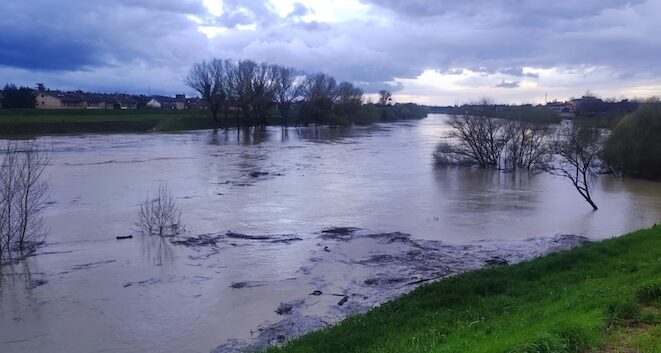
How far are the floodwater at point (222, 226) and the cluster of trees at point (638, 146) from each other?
6.19ft

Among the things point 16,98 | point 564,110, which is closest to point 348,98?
point 564,110

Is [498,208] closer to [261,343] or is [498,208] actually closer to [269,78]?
[261,343]

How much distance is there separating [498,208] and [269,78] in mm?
77260

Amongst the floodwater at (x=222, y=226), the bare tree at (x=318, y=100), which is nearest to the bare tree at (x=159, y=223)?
the floodwater at (x=222, y=226)

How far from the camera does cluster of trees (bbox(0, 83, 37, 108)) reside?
93062 mm

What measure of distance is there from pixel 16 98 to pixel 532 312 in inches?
4068

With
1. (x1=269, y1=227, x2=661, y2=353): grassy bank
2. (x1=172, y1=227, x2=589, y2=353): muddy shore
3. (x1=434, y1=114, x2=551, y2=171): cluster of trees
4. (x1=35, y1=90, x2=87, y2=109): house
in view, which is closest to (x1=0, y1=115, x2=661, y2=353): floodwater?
(x1=172, y1=227, x2=589, y2=353): muddy shore

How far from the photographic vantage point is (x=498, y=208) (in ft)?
82.0

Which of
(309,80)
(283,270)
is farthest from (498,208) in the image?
(309,80)

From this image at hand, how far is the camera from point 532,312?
7.54 meters

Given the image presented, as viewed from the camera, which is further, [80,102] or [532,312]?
[80,102]

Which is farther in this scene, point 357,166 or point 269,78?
point 269,78

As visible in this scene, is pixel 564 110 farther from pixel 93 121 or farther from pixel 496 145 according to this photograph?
pixel 93 121

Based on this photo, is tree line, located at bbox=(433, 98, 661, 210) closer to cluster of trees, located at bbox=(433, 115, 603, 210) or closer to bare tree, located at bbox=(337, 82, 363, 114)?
cluster of trees, located at bbox=(433, 115, 603, 210)
